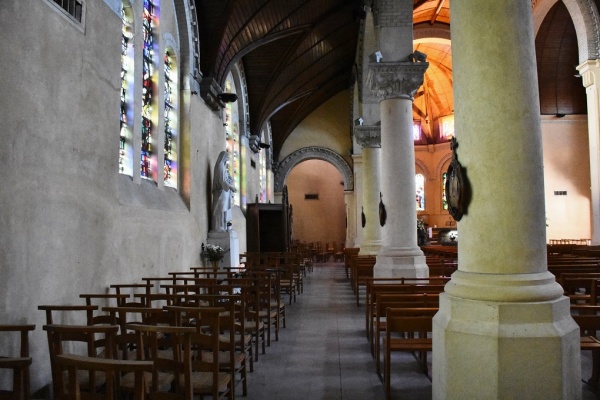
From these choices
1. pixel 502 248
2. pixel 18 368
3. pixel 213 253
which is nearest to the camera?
pixel 18 368

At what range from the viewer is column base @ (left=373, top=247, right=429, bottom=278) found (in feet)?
27.6

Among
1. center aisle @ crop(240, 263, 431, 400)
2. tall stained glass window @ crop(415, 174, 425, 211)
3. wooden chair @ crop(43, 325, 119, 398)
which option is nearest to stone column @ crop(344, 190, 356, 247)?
tall stained glass window @ crop(415, 174, 425, 211)

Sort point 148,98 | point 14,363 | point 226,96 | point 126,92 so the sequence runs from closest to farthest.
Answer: point 14,363, point 126,92, point 148,98, point 226,96

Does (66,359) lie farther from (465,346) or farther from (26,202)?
(26,202)

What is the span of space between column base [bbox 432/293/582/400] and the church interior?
0.01 metres

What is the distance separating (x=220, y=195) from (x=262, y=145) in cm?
873

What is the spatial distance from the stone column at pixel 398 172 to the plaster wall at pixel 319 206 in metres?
19.9

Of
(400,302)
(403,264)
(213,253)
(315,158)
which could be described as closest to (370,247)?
(213,253)

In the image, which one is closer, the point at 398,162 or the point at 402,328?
the point at 402,328

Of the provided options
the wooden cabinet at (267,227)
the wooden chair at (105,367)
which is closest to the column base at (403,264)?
the wooden chair at (105,367)

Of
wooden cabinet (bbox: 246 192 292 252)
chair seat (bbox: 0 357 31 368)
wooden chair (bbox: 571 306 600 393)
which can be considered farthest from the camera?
wooden cabinet (bbox: 246 192 292 252)

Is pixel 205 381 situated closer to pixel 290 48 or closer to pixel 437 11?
pixel 290 48

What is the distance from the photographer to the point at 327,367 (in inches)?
207

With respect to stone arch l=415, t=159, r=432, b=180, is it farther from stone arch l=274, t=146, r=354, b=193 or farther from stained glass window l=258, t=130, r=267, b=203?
stained glass window l=258, t=130, r=267, b=203
